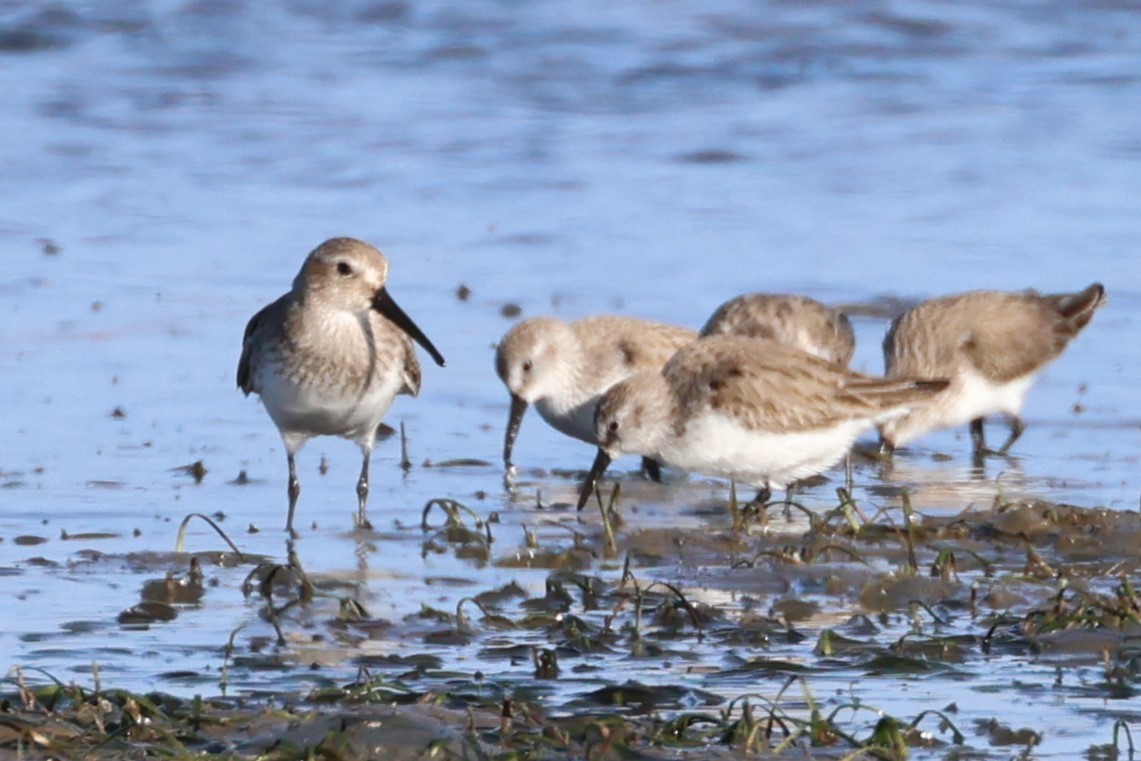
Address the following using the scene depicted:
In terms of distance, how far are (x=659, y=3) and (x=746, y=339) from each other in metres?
12.3

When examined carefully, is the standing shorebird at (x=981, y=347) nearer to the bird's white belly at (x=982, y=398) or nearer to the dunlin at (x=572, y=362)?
the bird's white belly at (x=982, y=398)

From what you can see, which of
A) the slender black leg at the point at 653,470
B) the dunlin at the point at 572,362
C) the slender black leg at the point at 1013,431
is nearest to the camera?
the slender black leg at the point at 653,470

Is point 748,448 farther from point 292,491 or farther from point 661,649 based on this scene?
point 661,649

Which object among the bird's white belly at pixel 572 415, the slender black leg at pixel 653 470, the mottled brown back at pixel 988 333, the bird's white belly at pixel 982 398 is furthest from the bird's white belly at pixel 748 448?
the mottled brown back at pixel 988 333

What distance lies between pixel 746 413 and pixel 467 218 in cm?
617

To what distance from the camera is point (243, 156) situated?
629 inches

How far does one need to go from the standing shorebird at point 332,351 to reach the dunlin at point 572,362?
0.80 meters

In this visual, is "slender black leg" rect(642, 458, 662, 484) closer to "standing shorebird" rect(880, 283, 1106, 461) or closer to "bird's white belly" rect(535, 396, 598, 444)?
"bird's white belly" rect(535, 396, 598, 444)

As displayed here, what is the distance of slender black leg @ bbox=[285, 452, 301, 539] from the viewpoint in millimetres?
8070

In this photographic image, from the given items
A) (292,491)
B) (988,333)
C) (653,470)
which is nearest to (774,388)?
(653,470)

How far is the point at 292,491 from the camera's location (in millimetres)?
8492

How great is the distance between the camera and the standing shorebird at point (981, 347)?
1020 cm

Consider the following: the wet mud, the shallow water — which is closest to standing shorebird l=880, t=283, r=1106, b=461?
the shallow water

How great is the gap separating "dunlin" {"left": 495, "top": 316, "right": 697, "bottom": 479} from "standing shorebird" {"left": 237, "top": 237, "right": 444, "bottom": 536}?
2.63 feet
